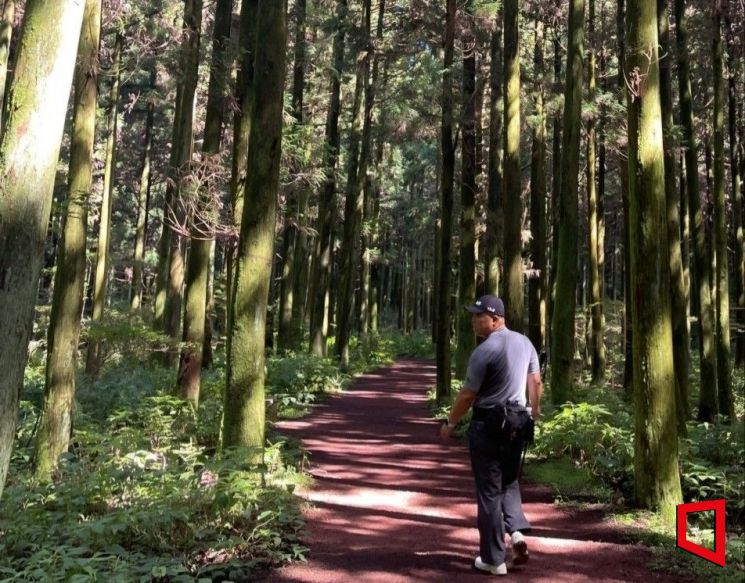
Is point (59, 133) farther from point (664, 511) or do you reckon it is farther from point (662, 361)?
point (664, 511)

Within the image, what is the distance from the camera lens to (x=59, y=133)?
3.78m

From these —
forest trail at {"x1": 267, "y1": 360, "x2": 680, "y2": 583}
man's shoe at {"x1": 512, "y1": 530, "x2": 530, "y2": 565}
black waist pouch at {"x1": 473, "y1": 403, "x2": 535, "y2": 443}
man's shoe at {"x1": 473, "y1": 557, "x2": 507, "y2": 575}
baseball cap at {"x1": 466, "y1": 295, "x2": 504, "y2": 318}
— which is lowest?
forest trail at {"x1": 267, "y1": 360, "x2": 680, "y2": 583}

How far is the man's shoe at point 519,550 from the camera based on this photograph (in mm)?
4913

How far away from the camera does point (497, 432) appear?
483 centimetres

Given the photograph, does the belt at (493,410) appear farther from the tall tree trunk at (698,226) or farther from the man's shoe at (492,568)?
the tall tree trunk at (698,226)

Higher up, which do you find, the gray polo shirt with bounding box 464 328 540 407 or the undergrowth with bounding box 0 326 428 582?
the gray polo shirt with bounding box 464 328 540 407

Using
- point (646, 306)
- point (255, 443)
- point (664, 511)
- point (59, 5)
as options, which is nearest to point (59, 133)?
point (59, 5)

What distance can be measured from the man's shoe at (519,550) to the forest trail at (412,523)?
0.27ft

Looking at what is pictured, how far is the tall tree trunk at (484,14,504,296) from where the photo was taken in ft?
50.9

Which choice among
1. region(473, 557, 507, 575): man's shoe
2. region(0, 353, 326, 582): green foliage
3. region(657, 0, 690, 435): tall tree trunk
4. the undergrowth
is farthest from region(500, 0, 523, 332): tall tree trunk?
region(473, 557, 507, 575): man's shoe

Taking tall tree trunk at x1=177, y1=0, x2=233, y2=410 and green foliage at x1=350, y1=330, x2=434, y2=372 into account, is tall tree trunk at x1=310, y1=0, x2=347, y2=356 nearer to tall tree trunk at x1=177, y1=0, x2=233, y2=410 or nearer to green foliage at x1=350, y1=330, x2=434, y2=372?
green foliage at x1=350, y1=330, x2=434, y2=372

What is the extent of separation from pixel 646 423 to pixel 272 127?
16.9 ft

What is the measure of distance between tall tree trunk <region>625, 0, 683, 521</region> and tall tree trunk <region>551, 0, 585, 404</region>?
15.6 feet

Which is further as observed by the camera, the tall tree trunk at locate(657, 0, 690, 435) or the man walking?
the tall tree trunk at locate(657, 0, 690, 435)
